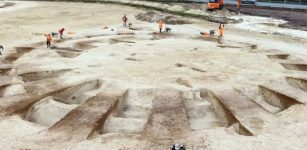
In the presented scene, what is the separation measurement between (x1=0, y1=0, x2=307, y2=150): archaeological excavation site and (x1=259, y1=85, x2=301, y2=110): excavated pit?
37mm

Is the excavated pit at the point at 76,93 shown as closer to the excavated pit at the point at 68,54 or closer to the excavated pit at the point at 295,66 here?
the excavated pit at the point at 68,54

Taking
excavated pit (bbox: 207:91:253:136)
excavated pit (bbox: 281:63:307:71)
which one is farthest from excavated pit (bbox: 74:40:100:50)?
excavated pit (bbox: 281:63:307:71)

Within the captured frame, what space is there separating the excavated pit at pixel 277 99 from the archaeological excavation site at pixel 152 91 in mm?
37

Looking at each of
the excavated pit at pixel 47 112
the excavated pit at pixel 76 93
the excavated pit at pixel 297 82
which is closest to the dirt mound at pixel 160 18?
the excavated pit at pixel 297 82

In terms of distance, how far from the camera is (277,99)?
13.6 meters

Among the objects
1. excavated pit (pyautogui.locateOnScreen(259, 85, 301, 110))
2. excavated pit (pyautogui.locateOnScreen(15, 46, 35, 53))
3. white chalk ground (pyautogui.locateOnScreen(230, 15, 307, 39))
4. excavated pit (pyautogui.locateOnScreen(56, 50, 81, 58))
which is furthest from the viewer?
white chalk ground (pyautogui.locateOnScreen(230, 15, 307, 39))

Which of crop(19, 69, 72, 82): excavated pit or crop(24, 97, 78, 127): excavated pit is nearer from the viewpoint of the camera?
crop(24, 97, 78, 127): excavated pit

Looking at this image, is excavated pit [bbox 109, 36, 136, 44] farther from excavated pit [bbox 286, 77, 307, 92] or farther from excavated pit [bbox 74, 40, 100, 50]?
excavated pit [bbox 286, 77, 307, 92]

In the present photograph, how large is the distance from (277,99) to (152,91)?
4393mm

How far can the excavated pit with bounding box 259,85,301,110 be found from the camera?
43.0ft

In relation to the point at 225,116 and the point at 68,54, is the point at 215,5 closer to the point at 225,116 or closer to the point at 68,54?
the point at 68,54

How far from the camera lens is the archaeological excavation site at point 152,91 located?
33.0 ft

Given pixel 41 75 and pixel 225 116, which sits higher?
pixel 41 75

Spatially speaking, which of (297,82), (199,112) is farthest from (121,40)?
(199,112)
